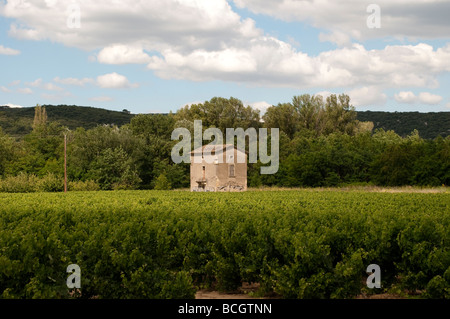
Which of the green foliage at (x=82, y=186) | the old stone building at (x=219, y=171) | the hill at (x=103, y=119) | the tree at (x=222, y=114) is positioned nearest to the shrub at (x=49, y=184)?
the green foliage at (x=82, y=186)

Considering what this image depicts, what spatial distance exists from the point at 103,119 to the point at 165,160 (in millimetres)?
56533

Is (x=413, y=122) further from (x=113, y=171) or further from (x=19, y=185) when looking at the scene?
(x=19, y=185)

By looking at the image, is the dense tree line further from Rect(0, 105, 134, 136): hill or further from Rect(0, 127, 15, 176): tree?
Rect(0, 105, 134, 136): hill

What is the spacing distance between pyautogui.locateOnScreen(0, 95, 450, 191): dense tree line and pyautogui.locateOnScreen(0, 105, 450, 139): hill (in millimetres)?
30465

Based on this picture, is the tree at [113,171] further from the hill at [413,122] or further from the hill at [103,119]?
the hill at [413,122]

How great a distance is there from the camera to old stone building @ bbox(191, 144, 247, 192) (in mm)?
50438

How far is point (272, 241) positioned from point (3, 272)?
18.2ft

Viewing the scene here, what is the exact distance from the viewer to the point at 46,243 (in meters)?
9.66

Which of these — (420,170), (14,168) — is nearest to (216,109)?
(14,168)

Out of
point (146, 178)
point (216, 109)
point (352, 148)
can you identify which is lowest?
point (146, 178)

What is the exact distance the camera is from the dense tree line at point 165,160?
53469 millimetres

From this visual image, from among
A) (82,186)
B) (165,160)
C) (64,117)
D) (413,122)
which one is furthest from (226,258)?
(413,122)

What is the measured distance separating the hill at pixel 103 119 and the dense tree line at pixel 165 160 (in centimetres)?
3047
